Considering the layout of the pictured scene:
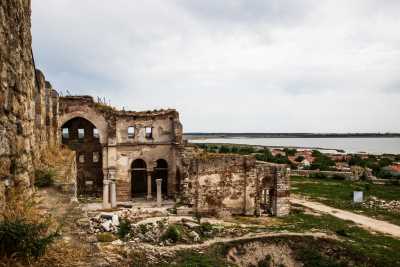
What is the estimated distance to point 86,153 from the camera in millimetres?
29141

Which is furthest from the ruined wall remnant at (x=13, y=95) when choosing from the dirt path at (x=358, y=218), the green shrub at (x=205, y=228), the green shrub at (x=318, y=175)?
the green shrub at (x=318, y=175)

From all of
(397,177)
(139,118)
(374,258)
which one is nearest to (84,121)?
(139,118)

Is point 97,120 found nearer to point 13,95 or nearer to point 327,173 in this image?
point 13,95

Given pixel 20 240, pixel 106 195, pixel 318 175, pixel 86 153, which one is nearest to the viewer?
pixel 20 240

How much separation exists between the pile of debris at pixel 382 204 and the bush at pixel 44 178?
77.1ft

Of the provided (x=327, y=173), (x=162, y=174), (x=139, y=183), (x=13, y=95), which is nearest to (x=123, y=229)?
(x=13, y=95)

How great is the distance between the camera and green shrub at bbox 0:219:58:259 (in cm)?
328

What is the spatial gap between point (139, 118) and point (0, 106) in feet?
79.4

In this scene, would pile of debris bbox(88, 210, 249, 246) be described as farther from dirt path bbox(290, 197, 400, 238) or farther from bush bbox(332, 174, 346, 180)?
bush bbox(332, 174, 346, 180)

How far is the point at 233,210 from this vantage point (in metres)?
22.2

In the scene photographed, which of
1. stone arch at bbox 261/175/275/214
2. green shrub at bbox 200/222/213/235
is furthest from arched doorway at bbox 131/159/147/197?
green shrub at bbox 200/222/213/235

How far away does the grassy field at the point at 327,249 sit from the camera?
Result: 525 inches

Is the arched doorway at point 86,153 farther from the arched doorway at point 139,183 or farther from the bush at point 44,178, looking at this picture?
the bush at point 44,178

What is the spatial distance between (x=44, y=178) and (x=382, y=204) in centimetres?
2553
